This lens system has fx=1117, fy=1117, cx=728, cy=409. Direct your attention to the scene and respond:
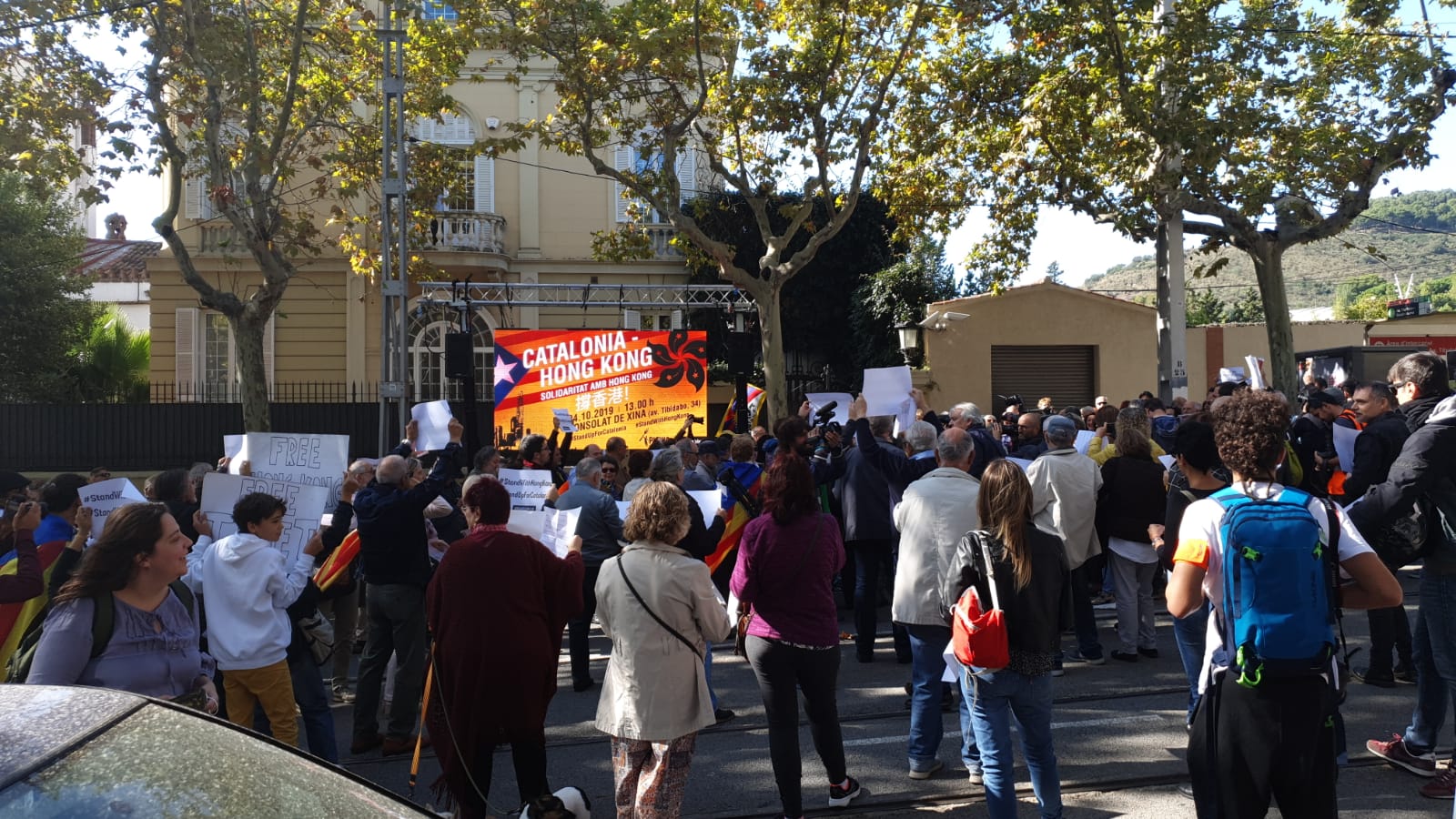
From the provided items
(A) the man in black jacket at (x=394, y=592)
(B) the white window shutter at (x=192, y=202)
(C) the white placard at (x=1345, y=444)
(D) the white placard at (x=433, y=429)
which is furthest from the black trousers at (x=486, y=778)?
(B) the white window shutter at (x=192, y=202)

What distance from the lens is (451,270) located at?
25.6m

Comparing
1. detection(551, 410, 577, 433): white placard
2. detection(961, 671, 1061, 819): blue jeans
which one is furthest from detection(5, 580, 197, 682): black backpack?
detection(551, 410, 577, 433): white placard

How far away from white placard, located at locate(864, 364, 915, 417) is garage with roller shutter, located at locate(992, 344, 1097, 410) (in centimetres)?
1496

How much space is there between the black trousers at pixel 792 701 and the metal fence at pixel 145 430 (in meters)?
17.4

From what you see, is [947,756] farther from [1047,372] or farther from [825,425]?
[1047,372]

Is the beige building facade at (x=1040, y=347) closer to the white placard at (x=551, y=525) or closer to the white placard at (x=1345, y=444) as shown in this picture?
the white placard at (x=1345, y=444)

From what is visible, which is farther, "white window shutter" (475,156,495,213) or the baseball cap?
"white window shutter" (475,156,495,213)

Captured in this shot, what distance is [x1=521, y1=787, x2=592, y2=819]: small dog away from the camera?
4879 millimetres

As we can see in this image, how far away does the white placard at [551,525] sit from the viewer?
279 inches

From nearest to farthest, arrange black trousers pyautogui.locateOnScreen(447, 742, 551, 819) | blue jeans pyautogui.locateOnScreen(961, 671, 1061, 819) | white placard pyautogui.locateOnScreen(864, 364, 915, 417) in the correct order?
blue jeans pyautogui.locateOnScreen(961, 671, 1061, 819) → black trousers pyautogui.locateOnScreen(447, 742, 551, 819) → white placard pyautogui.locateOnScreen(864, 364, 915, 417)

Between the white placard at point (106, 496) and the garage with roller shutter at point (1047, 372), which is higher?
the garage with roller shutter at point (1047, 372)

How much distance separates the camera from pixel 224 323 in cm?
2567

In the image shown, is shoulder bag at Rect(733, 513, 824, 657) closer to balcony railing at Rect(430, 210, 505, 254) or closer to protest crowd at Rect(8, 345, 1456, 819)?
protest crowd at Rect(8, 345, 1456, 819)

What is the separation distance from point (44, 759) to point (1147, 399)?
12183 millimetres
